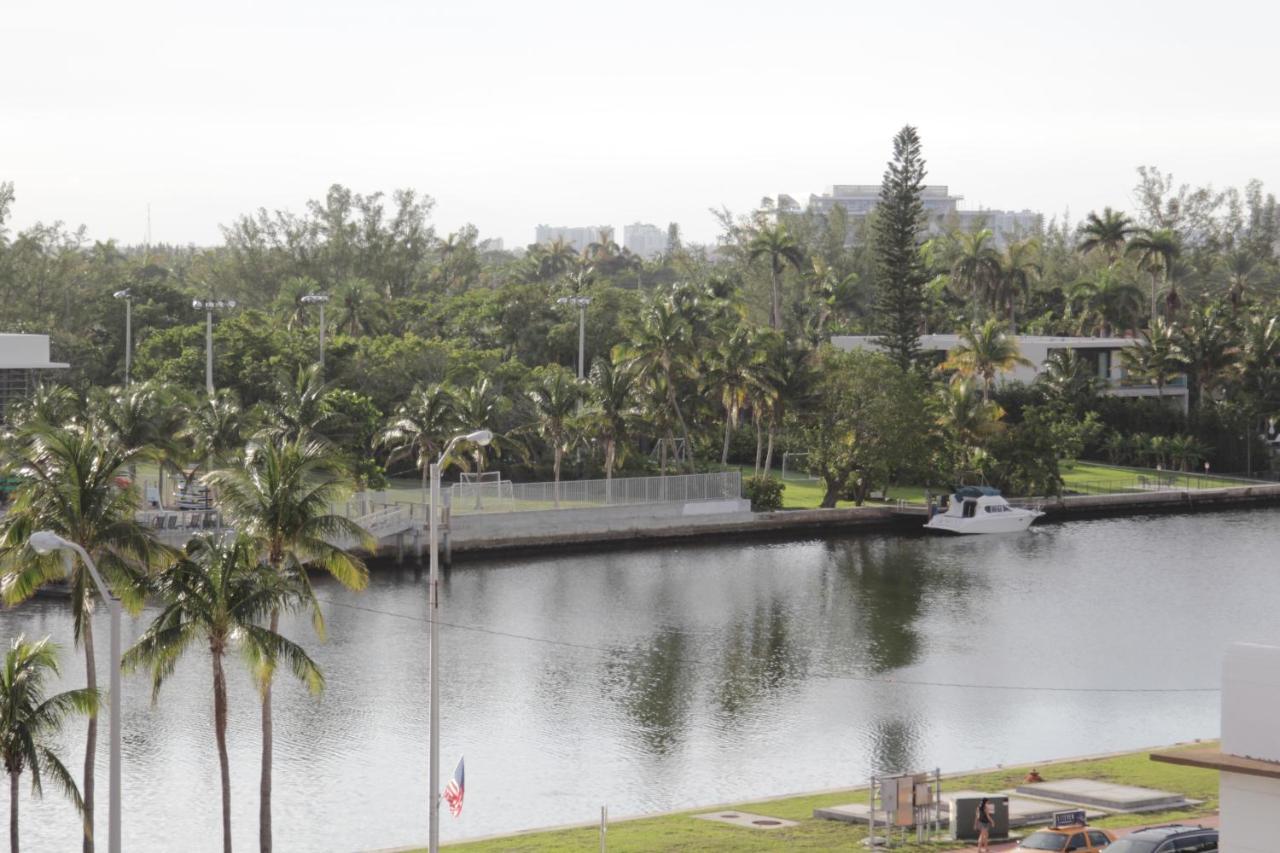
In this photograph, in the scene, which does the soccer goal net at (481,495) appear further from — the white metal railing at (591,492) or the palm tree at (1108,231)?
the palm tree at (1108,231)

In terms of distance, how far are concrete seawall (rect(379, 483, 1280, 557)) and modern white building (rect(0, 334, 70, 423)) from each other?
19552 millimetres

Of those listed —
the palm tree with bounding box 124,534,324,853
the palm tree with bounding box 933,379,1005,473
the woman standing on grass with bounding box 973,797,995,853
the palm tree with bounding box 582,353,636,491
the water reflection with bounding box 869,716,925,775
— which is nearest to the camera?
the palm tree with bounding box 124,534,324,853

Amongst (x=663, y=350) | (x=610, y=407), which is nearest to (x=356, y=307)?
(x=663, y=350)

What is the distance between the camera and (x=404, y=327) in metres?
114

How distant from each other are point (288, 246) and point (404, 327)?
93.7 ft

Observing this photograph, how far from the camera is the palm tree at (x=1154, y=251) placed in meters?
127

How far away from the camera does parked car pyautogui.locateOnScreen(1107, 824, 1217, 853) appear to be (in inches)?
1085

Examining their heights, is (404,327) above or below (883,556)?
above

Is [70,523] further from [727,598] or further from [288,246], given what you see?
[288,246]

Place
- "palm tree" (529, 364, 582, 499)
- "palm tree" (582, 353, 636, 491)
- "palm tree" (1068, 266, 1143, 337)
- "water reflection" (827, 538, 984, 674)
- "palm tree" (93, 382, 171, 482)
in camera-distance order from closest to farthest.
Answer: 1. "water reflection" (827, 538, 984, 674)
2. "palm tree" (93, 382, 171, 482)
3. "palm tree" (529, 364, 582, 499)
4. "palm tree" (582, 353, 636, 491)
5. "palm tree" (1068, 266, 1143, 337)

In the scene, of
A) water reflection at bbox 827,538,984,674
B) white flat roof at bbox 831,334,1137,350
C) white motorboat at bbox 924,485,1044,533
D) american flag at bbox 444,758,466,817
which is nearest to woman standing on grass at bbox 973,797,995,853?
american flag at bbox 444,758,466,817

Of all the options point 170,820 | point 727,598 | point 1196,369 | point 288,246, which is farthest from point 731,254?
point 170,820

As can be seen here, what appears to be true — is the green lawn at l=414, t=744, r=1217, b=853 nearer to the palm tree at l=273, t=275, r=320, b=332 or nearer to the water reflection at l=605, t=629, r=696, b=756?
the water reflection at l=605, t=629, r=696, b=756

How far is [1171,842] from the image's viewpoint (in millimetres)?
27594
